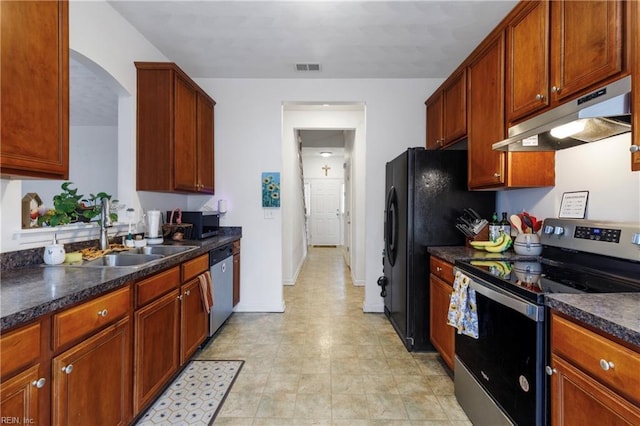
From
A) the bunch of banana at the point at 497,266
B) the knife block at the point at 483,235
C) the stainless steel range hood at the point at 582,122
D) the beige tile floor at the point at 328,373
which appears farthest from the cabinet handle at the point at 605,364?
the knife block at the point at 483,235

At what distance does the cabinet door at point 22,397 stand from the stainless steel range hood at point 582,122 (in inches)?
89.3

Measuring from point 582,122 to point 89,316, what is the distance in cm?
240

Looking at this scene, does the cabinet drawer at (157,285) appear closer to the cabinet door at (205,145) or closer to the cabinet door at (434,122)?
the cabinet door at (205,145)

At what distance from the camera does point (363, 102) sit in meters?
3.56

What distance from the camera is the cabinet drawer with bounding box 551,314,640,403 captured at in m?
0.87

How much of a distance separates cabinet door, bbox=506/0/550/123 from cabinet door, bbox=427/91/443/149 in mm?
1091

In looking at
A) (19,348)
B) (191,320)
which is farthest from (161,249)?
(19,348)

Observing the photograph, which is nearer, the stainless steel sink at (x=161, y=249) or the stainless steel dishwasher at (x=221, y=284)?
the stainless steel sink at (x=161, y=249)

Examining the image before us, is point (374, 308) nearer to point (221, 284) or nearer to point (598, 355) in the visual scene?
point (221, 284)

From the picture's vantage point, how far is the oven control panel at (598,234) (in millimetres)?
1490

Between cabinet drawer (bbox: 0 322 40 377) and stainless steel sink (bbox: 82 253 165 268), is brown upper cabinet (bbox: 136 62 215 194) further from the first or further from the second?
cabinet drawer (bbox: 0 322 40 377)

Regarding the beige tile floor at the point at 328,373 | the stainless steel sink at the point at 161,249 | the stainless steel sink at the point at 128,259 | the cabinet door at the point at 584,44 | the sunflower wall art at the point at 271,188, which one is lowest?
the beige tile floor at the point at 328,373

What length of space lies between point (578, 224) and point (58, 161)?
2676mm

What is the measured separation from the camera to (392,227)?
117 inches
